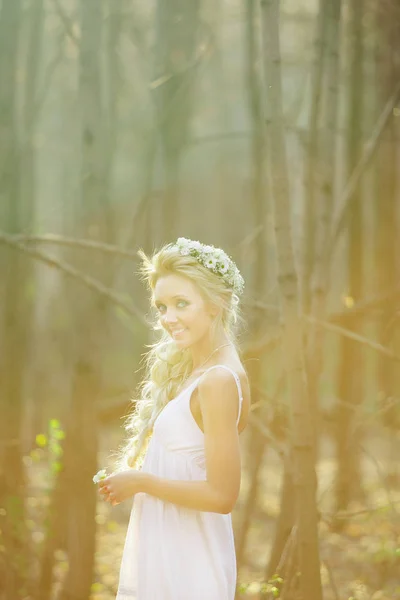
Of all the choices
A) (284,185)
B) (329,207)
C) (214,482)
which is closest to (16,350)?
(329,207)

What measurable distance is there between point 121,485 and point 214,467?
0.29 meters

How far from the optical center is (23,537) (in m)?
4.90

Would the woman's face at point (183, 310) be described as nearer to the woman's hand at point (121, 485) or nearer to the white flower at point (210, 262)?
the white flower at point (210, 262)

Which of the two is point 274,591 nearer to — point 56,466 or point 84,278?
point 56,466

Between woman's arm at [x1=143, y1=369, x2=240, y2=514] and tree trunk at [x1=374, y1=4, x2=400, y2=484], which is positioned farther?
tree trunk at [x1=374, y1=4, x2=400, y2=484]

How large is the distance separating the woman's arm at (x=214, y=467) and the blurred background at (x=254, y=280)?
0.89 metres

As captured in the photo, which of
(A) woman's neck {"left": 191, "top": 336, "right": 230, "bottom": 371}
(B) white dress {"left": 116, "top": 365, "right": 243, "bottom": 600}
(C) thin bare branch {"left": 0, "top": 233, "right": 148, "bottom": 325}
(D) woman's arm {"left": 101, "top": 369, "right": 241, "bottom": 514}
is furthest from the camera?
(C) thin bare branch {"left": 0, "top": 233, "right": 148, "bottom": 325}

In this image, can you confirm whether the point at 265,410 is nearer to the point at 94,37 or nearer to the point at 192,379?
the point at 94,37

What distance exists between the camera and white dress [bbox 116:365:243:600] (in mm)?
2447

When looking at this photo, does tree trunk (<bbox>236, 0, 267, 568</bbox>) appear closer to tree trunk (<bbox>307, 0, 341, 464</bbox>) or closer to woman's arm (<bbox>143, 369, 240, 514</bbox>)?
tree trunk (<bbox>307, 0, 341, 464</bbox>)

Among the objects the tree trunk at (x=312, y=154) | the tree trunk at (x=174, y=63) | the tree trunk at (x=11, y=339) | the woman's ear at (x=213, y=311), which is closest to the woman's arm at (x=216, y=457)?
the woman's ear at (x=213, y=311)

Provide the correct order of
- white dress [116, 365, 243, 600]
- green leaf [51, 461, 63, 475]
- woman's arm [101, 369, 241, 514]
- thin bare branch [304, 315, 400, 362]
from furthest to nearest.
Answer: green leaf [51, 461, 63, 475]
thin bare branch [304, 315, 400, 362]
white dress [116, 365, 243, 600]
woman's arm [101, 369, 241, 514]

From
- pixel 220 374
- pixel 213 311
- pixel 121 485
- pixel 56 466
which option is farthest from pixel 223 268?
pixel 56 466

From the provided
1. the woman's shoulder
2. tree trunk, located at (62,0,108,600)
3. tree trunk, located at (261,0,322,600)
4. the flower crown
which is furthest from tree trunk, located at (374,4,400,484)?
the woman's shoulder
